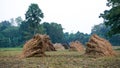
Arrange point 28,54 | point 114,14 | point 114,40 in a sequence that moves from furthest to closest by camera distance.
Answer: point 114,40
point 114,14
point 28,54

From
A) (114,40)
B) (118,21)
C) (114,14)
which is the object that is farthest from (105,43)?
(114,40)

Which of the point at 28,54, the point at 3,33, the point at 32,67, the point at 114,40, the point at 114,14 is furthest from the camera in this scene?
the point at 3,33

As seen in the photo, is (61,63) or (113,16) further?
(113,16)

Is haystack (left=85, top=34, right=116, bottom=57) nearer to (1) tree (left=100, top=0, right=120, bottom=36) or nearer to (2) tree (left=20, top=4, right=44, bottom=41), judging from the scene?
(1) tree (left=100, top=0, right=120, bottom=36)

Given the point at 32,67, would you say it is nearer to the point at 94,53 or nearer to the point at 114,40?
the point at 94,53

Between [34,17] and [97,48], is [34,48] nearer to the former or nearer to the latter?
[97,48]

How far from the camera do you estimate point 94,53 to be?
21250 mm

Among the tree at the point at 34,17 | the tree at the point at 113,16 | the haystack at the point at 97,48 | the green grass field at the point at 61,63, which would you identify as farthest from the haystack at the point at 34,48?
the tree at the point at 34,17

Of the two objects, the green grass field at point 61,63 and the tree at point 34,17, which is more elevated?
the tree at point 34,17

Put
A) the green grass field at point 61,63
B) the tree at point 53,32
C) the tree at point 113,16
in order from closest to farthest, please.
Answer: the green grass field at point 61,63 < the tree at point 113,16 < the tree at point 53,32

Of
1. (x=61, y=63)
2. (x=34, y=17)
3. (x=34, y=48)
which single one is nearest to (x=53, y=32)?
(x=34, y=17)

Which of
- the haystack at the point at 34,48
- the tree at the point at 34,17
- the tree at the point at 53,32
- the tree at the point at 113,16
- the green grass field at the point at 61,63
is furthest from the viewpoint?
the tree at the point at 53,32

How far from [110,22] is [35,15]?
43.4m

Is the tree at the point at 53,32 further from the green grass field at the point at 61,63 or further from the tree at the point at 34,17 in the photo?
the green grass field at the point at 61,63
